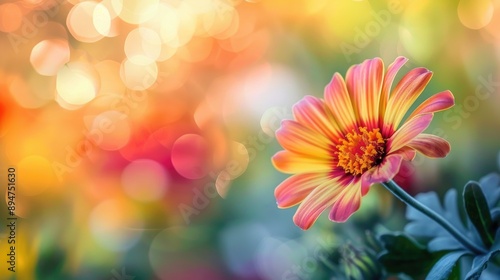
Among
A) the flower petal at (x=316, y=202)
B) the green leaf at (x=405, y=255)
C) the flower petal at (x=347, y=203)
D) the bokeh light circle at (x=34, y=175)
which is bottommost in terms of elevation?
the green leaf at (x=405, y=255)

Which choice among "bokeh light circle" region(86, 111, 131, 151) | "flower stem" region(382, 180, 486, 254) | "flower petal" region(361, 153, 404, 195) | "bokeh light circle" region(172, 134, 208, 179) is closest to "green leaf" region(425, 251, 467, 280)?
"flower stem" region(382, 180, 486, 254)

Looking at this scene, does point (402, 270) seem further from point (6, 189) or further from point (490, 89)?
point (6, 189)

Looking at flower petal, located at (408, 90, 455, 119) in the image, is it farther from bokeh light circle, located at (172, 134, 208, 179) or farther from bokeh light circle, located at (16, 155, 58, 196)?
bokeh light circle, located at (16, 155, 58, 196)

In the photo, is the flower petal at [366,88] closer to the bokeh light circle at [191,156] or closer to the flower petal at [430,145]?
the flower petal at [430,145]

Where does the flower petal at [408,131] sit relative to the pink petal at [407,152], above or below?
above

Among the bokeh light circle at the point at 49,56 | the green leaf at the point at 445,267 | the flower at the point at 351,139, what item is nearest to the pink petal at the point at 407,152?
the flower at the point at 351,139

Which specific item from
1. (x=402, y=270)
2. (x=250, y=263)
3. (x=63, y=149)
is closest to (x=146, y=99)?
(x=63, y=149)
